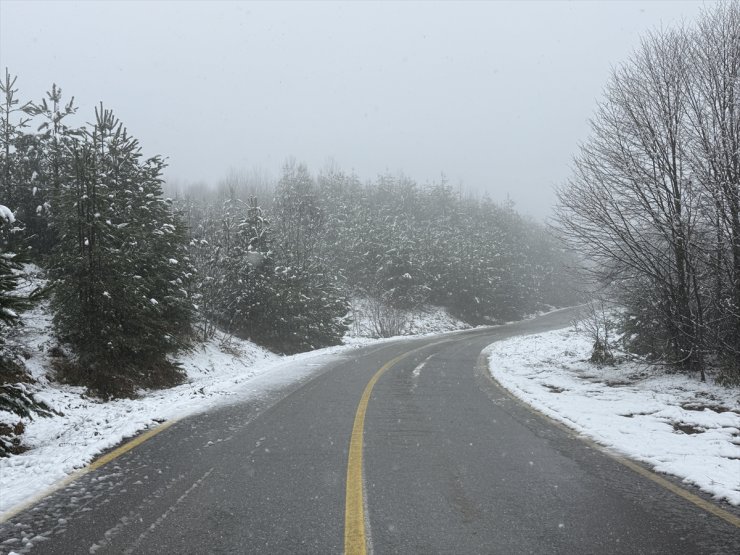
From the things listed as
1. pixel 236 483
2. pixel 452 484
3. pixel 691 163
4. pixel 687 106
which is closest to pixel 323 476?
pixel 236 483

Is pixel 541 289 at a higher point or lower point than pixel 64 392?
higher

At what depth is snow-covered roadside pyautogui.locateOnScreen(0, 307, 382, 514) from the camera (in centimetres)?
468

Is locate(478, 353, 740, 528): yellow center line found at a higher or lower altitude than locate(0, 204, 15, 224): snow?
lower

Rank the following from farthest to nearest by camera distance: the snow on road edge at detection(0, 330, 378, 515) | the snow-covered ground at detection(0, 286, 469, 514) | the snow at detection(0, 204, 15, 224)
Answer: the snow at detection(0, 204, 15, 224), the snow-covered ground at detection(0, 286, 469, 514), the snow on road edge at detection(0, 330, 378, 515)

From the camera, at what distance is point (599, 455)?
5.57m

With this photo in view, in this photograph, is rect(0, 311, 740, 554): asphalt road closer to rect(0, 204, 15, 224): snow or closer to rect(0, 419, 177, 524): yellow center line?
rect(0, 419, 177, 524): yellow center line

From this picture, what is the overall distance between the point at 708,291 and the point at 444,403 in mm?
6033

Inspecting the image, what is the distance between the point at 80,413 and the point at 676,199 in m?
11.7

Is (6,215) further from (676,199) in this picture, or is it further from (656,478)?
(676,199)

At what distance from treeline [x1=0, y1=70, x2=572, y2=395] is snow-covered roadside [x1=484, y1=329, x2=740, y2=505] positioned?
287 inches

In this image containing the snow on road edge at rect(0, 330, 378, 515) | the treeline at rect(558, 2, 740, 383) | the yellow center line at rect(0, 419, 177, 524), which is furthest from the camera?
the treeline at rect(558, 2, 740, 383)

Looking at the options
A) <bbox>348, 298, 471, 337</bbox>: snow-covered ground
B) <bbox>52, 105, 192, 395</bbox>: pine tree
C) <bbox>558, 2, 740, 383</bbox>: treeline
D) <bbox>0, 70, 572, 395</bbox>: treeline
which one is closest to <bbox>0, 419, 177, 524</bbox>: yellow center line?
<bbox>0, 70, 572, 395</bbox>: treeline

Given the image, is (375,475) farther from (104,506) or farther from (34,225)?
(34,225)

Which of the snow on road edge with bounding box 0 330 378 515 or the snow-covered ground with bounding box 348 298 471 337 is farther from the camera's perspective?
the snow-covered ground with bounding box 348 298 471 337
